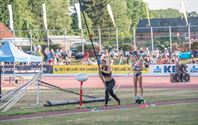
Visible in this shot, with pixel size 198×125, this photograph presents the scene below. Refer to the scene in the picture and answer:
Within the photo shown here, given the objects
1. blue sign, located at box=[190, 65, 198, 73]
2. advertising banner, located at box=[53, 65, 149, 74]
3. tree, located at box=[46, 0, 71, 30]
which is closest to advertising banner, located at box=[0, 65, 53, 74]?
advertising banner, located at box=[53, 65, 149, 74]

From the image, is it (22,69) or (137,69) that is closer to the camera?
(137,69)

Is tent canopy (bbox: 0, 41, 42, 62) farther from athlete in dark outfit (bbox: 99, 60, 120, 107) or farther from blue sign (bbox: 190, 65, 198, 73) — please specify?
blue sign (bbox: 190, 65, 198, 73)

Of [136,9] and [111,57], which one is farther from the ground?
[136,9]

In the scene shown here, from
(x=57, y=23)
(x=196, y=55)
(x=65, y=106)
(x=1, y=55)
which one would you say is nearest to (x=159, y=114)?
(x=65, y=106)

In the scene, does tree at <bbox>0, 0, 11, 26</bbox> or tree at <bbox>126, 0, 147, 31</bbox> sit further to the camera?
tree at <bbox>126, 0, 147, 31</bbox>

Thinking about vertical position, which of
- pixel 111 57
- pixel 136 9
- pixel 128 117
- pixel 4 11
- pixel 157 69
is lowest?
pixel 128 117

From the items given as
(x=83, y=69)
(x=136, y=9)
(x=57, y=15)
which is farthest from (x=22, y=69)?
(x=136, y=9)

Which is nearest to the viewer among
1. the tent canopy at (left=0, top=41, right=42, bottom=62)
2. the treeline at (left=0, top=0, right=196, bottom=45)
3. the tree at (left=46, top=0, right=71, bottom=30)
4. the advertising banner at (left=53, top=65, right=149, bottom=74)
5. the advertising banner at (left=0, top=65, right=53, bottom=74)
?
the tent canopy at (left=0, top=41, right=42, bottom=62)

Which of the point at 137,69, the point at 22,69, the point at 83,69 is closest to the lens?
the point at 137,69

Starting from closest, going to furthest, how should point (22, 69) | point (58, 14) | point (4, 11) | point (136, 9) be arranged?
point (22, 69), point (4, 11), point (58, 14), point (136, 9)

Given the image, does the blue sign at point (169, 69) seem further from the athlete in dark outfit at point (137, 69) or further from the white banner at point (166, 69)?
the athlete in dark outfit at point (137, 69)

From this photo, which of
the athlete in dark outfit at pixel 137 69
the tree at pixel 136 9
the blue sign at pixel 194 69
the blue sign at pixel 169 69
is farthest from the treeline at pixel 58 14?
the athlete in dark outfit at pixel 137 69

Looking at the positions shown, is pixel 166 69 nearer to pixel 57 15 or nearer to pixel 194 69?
pixel 194 69

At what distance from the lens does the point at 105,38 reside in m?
44.7
